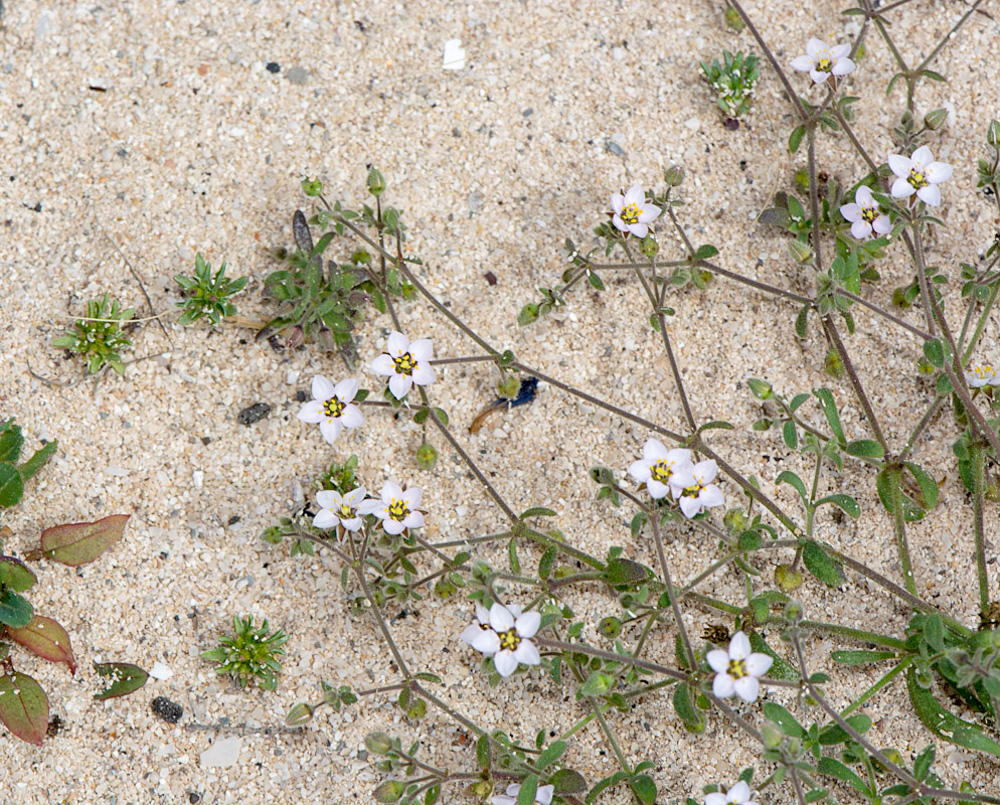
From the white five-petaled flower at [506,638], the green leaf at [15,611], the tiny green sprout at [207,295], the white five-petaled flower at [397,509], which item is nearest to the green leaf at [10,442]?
the green leaf at [15,611]

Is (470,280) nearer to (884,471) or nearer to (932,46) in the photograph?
(884,471)

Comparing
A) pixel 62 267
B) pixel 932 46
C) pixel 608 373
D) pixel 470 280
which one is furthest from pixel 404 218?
pixel 932 46

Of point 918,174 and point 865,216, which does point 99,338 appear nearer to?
point 865,216

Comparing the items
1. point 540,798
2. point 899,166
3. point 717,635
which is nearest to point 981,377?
point 899,166

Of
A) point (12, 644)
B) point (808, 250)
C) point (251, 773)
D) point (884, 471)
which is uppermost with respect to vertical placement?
point (808, 250)

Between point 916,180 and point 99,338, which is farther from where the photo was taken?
point 99,338

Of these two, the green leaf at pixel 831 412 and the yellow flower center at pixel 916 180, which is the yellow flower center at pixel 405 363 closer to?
the green leaf at pixel 831 412

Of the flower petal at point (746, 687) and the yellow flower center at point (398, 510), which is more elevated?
the flower petal at point (746, 687)
